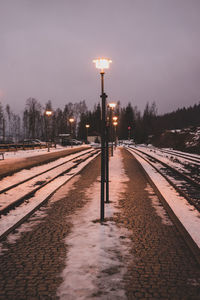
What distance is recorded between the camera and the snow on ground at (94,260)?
10.9 feet

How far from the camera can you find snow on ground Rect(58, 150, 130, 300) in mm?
3314

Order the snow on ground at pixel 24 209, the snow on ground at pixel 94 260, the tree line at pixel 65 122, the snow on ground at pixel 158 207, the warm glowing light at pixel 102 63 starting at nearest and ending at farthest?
the snow on ground at pixel 94 260, the snow on ground at pixel 24 209, the snow on ground at pixel 158 207, the warm glowing light at pixel 102 63, the tree line at pixel 65 122

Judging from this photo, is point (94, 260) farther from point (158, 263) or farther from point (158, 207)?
point (158, 207)

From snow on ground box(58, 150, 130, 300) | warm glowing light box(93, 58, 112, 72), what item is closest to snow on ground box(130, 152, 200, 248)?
snow on ground box(58, 150, 130, 300)

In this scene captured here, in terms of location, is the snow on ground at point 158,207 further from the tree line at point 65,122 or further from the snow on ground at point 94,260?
the tree line at point 65,122

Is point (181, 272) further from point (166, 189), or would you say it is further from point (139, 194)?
point (166, 189)

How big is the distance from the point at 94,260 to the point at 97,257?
12cm

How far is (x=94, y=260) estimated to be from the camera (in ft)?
13.6

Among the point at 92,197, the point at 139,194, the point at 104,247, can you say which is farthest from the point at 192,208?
the point at 104,247

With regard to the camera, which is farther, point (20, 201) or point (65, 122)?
point (65, 122)

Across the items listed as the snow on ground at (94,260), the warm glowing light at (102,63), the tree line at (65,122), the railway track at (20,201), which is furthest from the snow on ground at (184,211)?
the tree line at (65,122)

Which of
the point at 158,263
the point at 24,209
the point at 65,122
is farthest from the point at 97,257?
the point at 65,122

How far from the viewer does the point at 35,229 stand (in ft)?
18.5

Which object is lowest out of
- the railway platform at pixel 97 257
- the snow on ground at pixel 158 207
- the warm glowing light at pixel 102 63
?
the railway platform at pixel 97 257
